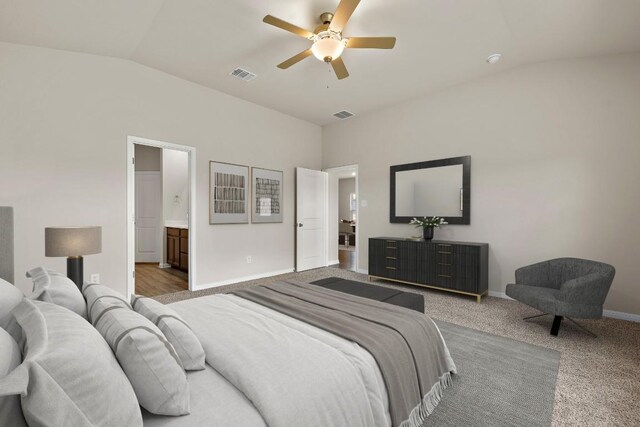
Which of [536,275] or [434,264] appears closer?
[536,275]

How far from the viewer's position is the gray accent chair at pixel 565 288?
2.61 m

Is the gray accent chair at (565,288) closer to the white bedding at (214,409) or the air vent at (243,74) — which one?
the white bedding at (214,409)

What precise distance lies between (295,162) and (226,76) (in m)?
2.11

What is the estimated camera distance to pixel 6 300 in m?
1.28

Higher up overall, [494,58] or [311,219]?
[494,58]

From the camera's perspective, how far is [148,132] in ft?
12.8

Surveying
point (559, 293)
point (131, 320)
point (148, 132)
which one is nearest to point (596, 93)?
point (559, 293)

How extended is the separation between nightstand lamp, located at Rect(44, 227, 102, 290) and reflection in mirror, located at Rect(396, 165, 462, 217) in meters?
4.21

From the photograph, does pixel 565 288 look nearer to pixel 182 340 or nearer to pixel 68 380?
pixel 182 340

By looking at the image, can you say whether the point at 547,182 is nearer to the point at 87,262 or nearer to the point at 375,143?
the point at 375,143

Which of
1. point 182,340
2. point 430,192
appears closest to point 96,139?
point 182,340

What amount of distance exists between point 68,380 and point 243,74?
410cm

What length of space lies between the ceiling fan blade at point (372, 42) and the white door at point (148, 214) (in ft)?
18.9

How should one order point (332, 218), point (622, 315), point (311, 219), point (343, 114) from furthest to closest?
A: point (332, 218) → point (311, 219) → point (343, 114) → point (622, 315)
